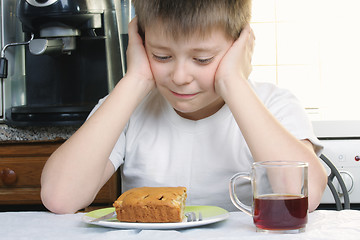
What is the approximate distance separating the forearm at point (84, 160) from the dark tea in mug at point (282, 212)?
455 mm

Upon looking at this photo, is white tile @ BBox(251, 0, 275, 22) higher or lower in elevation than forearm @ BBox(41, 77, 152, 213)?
higher

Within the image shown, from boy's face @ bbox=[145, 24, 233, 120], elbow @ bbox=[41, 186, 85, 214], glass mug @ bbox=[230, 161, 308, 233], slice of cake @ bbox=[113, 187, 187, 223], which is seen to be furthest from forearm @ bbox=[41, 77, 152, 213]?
glass mug @ bbox=[230, 161, 308, 233]

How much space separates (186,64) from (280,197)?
1.37 ft

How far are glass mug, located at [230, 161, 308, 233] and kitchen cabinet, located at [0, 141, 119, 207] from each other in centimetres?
103

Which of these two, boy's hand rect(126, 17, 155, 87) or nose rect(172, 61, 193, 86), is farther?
boy's hand rect(126, 17, 155, 87)

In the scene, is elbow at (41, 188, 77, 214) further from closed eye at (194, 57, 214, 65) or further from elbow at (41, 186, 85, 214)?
closed eye at (194, 57, 214, 65)

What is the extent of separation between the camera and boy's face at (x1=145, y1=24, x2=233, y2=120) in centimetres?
101

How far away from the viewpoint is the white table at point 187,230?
0.67 metres

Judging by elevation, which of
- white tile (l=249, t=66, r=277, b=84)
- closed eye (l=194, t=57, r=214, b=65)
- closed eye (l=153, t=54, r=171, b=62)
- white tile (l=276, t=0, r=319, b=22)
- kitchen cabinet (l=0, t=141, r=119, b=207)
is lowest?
kitchen cabinet (l=0, t=141, r=119, b=207)

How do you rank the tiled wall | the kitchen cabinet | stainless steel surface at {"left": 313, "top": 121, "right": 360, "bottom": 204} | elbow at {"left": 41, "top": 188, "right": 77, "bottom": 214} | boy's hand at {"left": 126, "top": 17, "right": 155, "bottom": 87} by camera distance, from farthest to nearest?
Answer: the tiled wall, the kitchen cabinet, stainless steel surface at {"left": 313, "top": 121, "right": 360, "bottom": 204}, boy's hand at {"left": 126, "top": 17, "right": 155, "bottom": 87}, elbow at {"left": 41, "top": 188, "right": 77, "bottom": 214}

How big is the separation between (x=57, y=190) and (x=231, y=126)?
1.49 feet

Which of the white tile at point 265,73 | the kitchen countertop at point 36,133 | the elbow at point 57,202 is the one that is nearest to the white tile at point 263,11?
the white tile at point 265,73

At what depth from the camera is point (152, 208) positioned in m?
0.76

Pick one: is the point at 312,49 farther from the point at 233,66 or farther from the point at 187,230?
the point at 187,230
